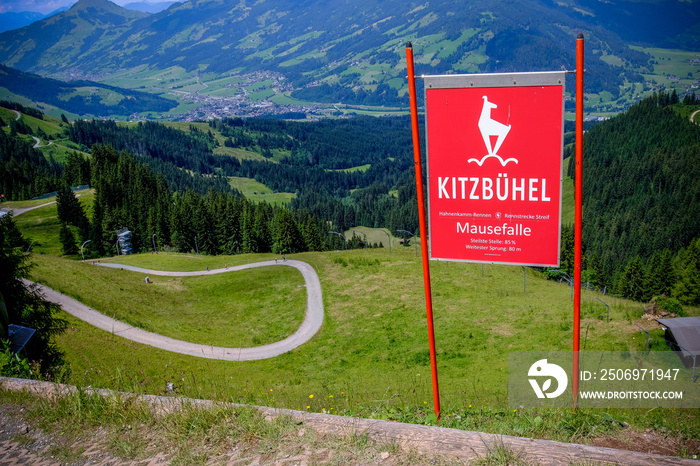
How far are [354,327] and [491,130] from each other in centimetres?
3346

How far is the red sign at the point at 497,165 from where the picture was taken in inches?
309

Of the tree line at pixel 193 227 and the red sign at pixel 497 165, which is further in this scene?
the tree line at pixel 193 227

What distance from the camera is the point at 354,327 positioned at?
39844mm

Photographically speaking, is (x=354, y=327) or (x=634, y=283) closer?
(x=354, y=327)

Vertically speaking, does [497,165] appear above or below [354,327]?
above

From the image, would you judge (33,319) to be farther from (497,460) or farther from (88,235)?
(88,235)

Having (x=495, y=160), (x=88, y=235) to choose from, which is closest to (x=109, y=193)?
(x=88, y=235)

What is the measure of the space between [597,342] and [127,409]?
2869cm

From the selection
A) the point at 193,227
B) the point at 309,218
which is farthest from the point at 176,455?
the point at 193,227

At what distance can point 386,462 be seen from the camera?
6055 millimetres
